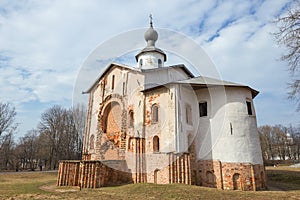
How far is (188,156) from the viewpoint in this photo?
13.8 m

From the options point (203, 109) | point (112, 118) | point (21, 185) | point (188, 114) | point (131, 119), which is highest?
point (203, 109)

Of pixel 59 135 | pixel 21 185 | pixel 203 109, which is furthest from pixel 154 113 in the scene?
pixel 59 135

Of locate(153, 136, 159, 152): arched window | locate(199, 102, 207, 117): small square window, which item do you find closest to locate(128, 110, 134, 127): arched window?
locate(153, 136, 159, 152): arched window

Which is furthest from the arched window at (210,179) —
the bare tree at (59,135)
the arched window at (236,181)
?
the bare tree at (59,135)

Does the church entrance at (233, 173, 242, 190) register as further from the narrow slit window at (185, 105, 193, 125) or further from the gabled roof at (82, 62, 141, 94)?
the gabled roof at (82, 62, 141, 94)

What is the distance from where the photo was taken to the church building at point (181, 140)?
13805mm

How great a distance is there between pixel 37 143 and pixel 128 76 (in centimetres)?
3300

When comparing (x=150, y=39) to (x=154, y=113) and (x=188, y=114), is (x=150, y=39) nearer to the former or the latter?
(x=154, y=113)

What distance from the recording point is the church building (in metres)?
13.8

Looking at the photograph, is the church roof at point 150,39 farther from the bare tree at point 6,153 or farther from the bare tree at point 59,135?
the bare tree at point 6,153

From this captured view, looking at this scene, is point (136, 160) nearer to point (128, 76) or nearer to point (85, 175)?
point (85, 175)

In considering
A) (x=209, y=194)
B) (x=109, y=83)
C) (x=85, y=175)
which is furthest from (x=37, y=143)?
(x=209, y=194)

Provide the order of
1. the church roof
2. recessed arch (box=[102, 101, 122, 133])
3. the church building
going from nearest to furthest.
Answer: the church building → recessed arch (box=[102, 101, 122, 133]) → the church roof

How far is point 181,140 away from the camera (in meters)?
14.3
